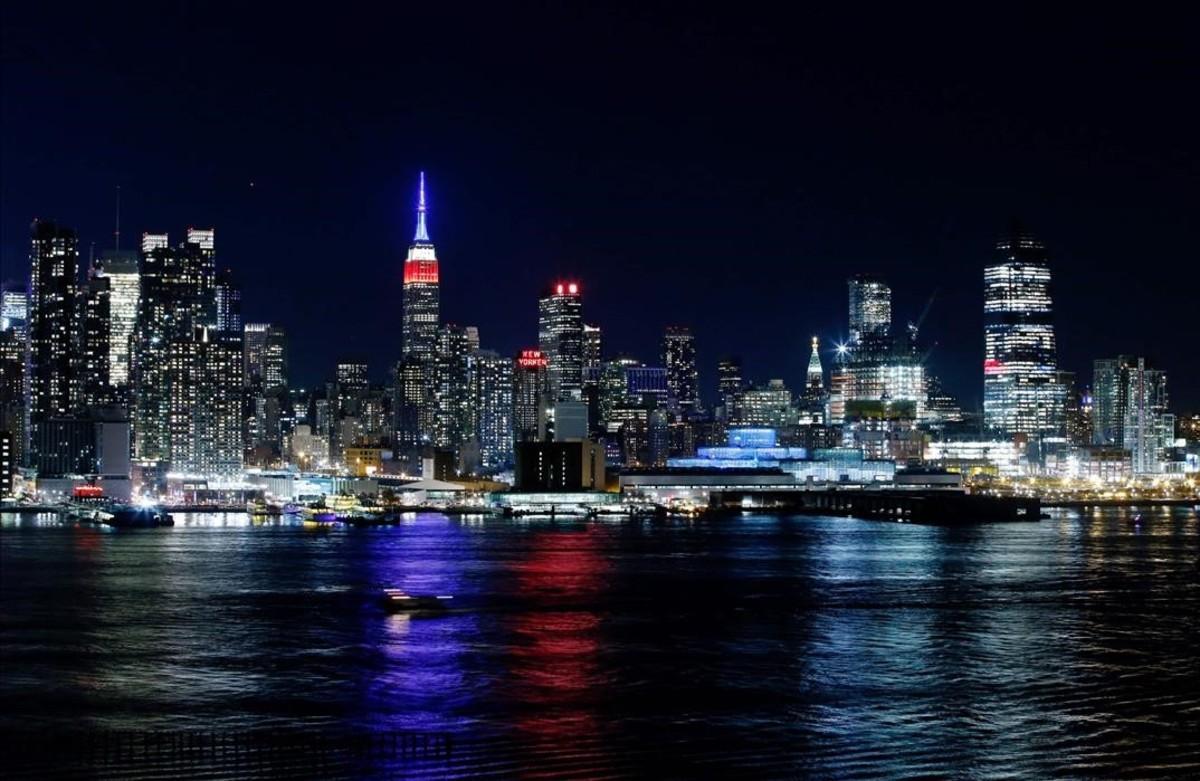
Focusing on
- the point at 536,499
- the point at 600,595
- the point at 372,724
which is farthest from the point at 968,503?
the point at 372,724

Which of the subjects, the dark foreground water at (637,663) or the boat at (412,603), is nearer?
the dark foreground water at (637,663)

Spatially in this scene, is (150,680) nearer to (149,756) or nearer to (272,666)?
(272,666)

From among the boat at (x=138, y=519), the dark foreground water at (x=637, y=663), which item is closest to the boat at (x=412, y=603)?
the dark foreground water at (x=637, y=663)

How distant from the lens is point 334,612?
5828cm

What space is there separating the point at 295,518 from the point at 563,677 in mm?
142824

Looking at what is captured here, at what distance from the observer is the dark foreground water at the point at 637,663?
3106 centimetres

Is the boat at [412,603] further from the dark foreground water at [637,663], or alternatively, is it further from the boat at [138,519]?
the boat at [138,519]

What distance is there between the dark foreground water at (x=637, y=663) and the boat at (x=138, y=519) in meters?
65.1

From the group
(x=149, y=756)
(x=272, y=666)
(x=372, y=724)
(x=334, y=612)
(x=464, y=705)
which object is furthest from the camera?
(x=334, y=612)

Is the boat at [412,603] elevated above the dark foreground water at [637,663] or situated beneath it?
elevated above

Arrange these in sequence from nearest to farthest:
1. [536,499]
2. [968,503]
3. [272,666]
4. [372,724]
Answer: [372,724] → [272,666] → [968,503] → [536,499]

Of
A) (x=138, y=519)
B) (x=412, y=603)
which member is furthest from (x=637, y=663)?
(x=138, y=519)

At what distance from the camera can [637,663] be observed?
43.9 meters

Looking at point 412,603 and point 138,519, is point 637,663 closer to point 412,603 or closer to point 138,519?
point 412,603
